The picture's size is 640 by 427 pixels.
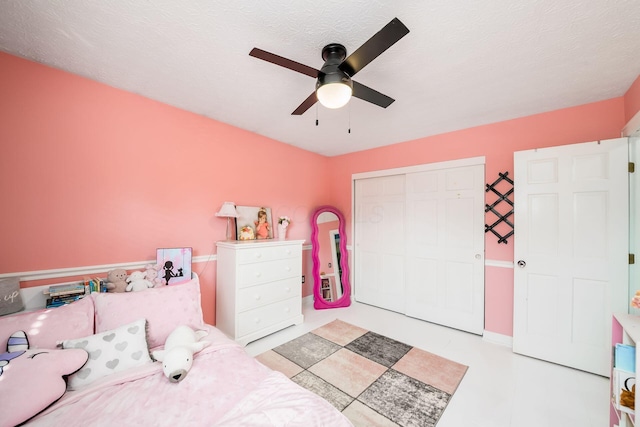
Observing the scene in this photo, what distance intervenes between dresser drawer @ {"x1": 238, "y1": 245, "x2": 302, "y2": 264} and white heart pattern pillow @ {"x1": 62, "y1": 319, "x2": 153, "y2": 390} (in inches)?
44.2

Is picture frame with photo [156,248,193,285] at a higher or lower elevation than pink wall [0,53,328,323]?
lower

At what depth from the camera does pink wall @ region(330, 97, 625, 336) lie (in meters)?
2.28

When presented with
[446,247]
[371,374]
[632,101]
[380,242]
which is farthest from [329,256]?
[632,101]

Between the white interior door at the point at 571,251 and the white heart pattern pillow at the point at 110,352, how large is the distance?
3345mm

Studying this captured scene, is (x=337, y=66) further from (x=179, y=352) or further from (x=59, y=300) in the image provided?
(x=59, y=300)

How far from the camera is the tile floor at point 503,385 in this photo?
5.51ft

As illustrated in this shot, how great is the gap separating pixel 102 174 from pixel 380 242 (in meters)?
3.40

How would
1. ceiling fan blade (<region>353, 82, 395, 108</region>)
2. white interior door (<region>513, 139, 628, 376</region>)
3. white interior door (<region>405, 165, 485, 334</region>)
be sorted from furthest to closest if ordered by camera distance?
white interior door (<region>405, 165, 485, 334</region>), white interior door (<region>513, 139, 628, 376</region>), ceiling fan blade (<region>353, 82, 395, 108</region>)

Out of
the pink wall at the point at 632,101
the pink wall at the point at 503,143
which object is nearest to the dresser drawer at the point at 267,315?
the pink wall at the point at 503,143

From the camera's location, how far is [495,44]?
60.8 inches

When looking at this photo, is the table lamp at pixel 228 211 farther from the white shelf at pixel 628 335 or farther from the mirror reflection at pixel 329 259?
the white shelf at pixel 628 335

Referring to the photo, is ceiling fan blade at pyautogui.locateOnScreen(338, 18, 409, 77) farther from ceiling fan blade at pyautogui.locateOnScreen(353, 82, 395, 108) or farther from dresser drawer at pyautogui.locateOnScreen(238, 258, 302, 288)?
dresser drawer at pyautogui.locateOnScreen(238, 258, 302, 288)

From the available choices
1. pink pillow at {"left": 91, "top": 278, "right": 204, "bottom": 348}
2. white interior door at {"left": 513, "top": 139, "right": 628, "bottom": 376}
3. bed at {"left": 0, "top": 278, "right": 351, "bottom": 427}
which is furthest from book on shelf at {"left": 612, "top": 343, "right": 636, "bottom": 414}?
pink pillow at {"left": 91, "top": 278, "right": 204, "bottom": 348}

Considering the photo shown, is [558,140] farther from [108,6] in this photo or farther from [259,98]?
[108,6]
